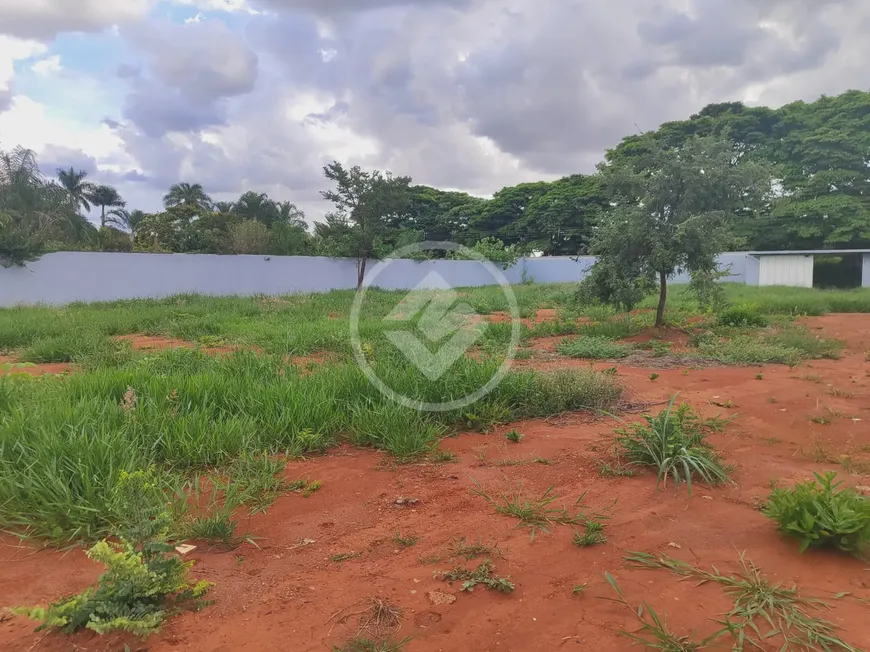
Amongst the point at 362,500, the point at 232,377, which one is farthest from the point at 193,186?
the point at 362,500

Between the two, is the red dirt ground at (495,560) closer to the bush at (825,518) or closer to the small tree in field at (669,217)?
the bush at (825,518)

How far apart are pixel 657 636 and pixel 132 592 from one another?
65.0 inches

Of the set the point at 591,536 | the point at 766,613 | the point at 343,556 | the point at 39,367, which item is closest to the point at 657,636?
the point at 766,613

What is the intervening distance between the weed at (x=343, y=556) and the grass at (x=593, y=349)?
5.05 m

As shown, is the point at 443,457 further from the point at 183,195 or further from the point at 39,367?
the point at 183,195

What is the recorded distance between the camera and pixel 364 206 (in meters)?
18.0

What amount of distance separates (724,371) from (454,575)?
193 inches

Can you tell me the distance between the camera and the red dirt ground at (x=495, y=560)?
Result: 1708 mm

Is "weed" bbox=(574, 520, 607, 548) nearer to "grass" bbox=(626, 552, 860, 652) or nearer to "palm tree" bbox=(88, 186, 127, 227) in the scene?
"grass" bbox=(626, 552, 860, 652)

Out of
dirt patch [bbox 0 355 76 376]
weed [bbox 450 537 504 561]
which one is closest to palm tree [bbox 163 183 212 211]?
dirt patch [bbox 0 355 76 376]

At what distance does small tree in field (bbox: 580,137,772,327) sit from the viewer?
785cm

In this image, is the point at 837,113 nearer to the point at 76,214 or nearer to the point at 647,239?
the point at 647,239

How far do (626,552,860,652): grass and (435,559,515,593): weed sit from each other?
1.92 feet

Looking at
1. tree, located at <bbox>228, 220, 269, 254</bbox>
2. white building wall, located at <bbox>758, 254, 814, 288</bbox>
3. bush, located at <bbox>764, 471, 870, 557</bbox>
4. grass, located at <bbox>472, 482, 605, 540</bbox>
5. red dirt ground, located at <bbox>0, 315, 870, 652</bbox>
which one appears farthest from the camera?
tree, located at <bbox>228, 220, 269, 254</bbox>
